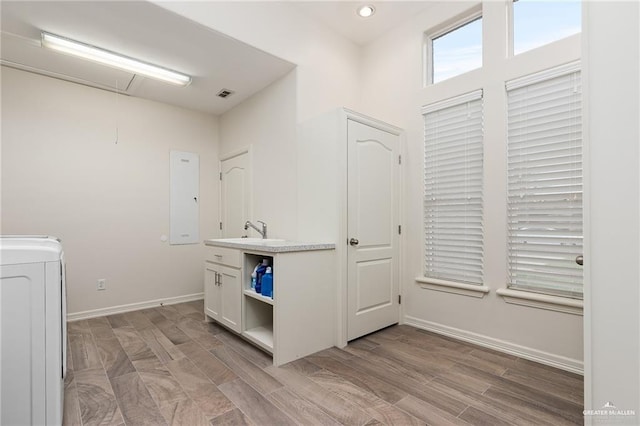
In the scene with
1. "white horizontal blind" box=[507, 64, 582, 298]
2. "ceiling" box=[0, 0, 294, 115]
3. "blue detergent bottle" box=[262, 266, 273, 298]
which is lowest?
"blue detergent bottle" box=[262, 266, 273, 298]

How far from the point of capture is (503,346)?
2.44 metres

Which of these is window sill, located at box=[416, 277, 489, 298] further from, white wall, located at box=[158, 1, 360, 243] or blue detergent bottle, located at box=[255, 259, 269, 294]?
blue detergent bottle, located at box=[255, 259, 269, 294]

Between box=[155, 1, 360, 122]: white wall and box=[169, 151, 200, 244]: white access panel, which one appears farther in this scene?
box=[169, 151, 200, 244]: white access panel

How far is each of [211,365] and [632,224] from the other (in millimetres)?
2440

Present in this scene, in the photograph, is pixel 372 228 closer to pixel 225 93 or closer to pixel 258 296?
→ pixel 258 296

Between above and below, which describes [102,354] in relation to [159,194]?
below

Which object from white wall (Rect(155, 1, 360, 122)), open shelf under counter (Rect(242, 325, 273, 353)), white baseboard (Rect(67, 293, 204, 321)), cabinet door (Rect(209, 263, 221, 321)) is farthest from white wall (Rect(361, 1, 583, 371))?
white baseboard (Rect(67, 293, 204, 321))

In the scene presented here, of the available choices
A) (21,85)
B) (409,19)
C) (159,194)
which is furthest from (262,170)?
(21,85)

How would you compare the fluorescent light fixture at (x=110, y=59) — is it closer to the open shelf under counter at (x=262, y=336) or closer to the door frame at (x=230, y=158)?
the door frame at (x=230, y=158)

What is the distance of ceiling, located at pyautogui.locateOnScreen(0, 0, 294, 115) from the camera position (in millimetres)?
2273

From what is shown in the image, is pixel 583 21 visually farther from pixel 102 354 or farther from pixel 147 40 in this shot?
pixel 102 354

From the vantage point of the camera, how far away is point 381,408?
171 centimetres

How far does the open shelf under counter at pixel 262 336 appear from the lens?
2.34 meters

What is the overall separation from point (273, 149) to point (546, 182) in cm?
250
